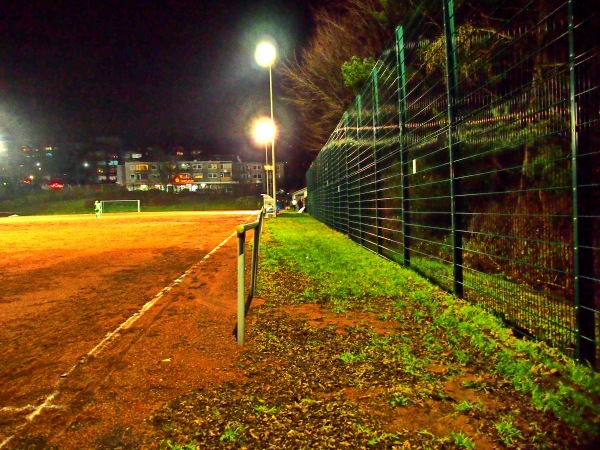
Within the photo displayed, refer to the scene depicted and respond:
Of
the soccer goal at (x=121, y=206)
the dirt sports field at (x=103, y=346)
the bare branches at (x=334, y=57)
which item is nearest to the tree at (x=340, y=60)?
the bare branches at (x=334, y=57)

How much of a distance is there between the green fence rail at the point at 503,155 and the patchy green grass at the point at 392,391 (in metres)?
0.50

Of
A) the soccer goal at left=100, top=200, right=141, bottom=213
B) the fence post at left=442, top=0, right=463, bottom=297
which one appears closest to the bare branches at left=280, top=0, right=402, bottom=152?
the fence post at left=442, top=0, right=463, bottom=297

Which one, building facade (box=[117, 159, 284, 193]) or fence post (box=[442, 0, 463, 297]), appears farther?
building facade (box=[117, 159, 284, 193])

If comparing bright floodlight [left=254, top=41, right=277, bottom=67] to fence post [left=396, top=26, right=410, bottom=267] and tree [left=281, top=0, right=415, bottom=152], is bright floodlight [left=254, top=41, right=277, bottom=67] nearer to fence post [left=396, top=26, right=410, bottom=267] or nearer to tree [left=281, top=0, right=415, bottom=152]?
tree [left=281, top=0, right=415, bottom=152]

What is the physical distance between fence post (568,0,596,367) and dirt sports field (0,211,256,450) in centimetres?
257

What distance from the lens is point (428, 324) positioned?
4516 mm

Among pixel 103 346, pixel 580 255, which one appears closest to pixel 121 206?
pixel 103 346

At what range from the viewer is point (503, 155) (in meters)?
7.99

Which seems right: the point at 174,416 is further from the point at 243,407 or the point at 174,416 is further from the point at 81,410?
the point at 81,410

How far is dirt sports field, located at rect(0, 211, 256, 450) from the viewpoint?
2.85 m

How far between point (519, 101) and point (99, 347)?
466 cm

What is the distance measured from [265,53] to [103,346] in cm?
2136

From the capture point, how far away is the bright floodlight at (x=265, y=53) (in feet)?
74.7

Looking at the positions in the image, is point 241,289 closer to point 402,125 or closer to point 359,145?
point 402,125
